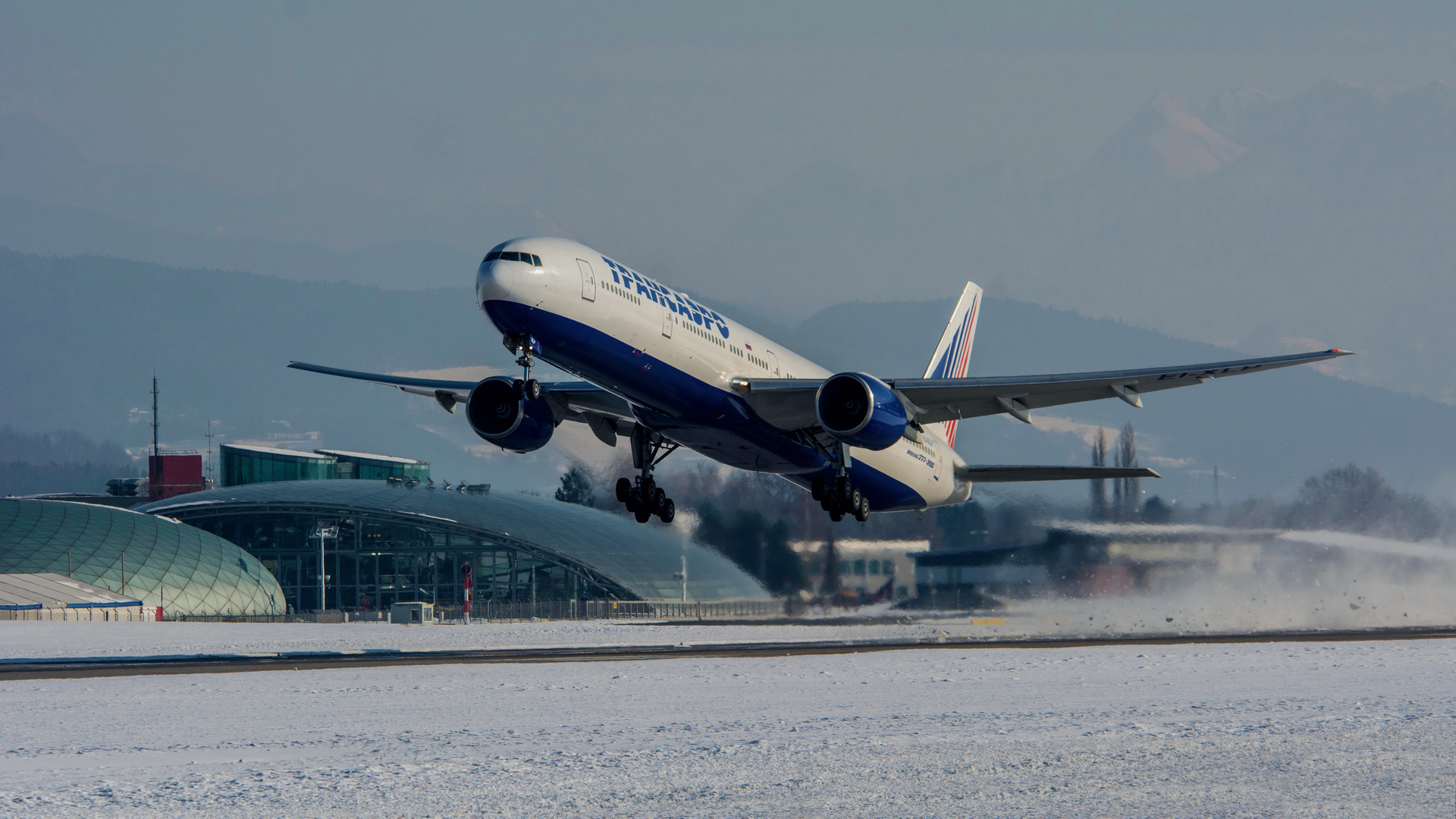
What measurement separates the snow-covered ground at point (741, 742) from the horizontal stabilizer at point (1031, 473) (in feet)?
34.1

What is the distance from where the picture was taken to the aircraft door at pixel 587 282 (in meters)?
35.3

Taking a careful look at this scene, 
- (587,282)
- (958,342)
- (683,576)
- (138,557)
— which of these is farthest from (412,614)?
(587,282)

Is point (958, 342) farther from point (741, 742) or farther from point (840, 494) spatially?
point (741, 742)

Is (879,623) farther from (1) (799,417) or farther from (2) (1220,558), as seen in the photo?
(1) (799,417)

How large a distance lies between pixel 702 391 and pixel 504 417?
7.38 meters

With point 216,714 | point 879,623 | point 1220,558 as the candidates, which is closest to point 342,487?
point 879,623

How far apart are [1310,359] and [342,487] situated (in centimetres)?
10345

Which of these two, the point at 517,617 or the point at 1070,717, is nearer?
the point at 1070,717

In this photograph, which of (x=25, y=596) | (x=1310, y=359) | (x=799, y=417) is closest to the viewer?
(x=1310, y=359)

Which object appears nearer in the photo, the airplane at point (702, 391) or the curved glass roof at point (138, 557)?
the airplane at point (702, 391)

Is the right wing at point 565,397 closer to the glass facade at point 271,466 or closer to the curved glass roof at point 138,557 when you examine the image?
the curved glass roof at point 138,557

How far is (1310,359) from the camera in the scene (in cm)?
3703

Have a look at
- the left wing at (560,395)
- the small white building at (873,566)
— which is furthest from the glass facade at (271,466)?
the left wing at (560,395)

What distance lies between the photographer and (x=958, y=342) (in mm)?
64812
